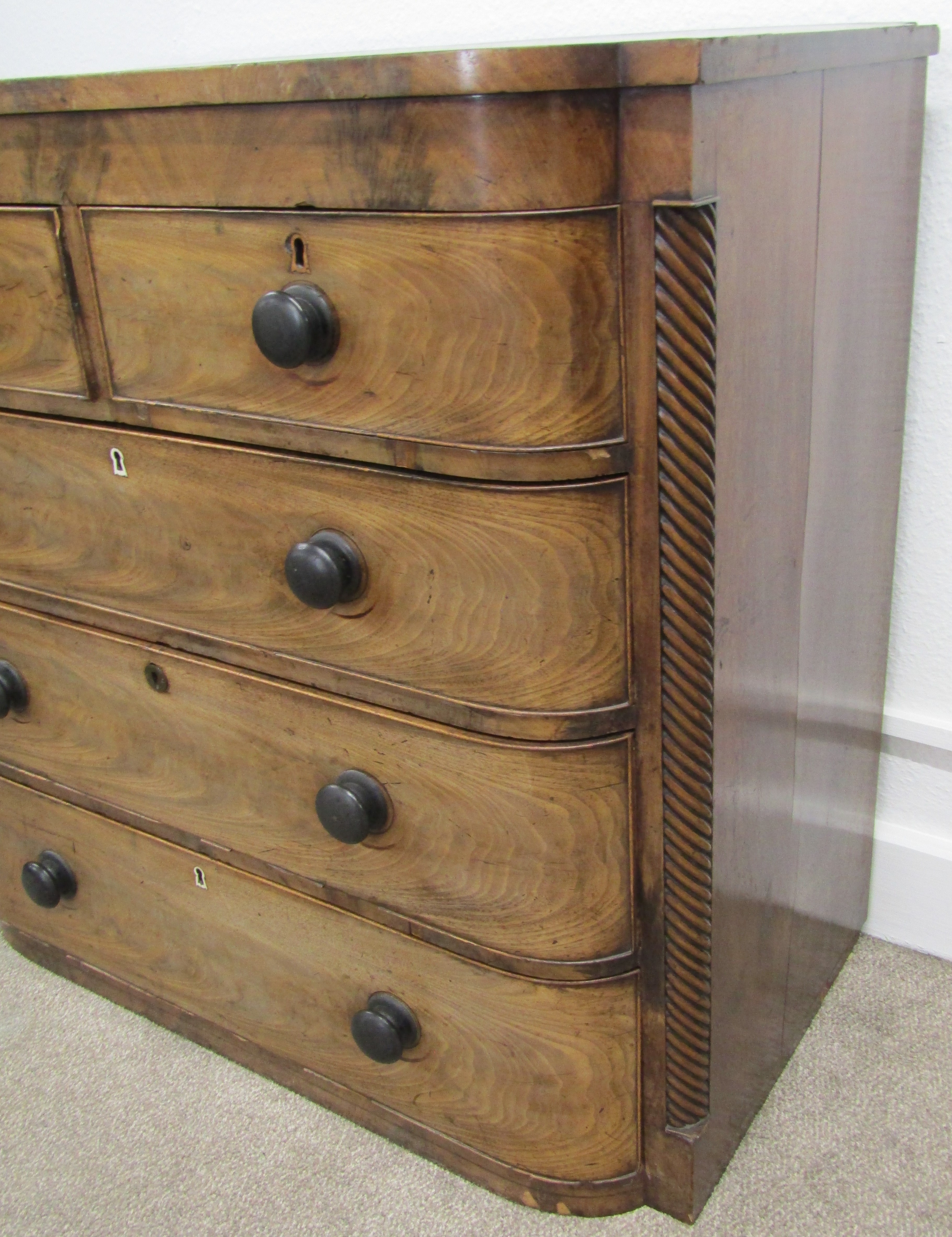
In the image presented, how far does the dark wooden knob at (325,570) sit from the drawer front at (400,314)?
9 centimetres

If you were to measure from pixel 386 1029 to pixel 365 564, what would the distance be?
44cm

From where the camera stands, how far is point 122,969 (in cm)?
138

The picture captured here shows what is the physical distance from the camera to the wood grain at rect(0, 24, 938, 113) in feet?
2.38

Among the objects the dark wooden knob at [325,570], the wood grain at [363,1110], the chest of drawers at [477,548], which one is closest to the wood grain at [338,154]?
the chest of drawers at [477,548]

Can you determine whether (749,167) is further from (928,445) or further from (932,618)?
(932,618)

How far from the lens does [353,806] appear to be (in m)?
1.00

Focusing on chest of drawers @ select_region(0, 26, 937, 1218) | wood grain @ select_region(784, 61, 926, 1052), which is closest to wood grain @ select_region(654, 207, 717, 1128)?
chest of drawers @ select_region(0, 26, 937, 1218)

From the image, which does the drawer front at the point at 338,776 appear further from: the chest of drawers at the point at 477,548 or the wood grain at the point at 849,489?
the wood grain at the point at 849,489

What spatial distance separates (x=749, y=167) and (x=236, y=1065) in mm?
1045

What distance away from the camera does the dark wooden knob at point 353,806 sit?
1008mm

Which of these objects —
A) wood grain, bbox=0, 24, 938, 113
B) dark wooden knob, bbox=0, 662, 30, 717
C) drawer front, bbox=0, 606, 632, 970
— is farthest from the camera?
dark wooden knob, bbox=0, 662, 30, 717

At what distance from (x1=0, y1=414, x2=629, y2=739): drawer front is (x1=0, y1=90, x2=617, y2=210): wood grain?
0.19 meters

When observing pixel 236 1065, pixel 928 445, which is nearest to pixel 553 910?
pixel 236 1065

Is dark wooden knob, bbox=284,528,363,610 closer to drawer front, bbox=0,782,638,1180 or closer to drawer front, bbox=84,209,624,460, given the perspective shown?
drawer front, bbox=84,209,624,460
